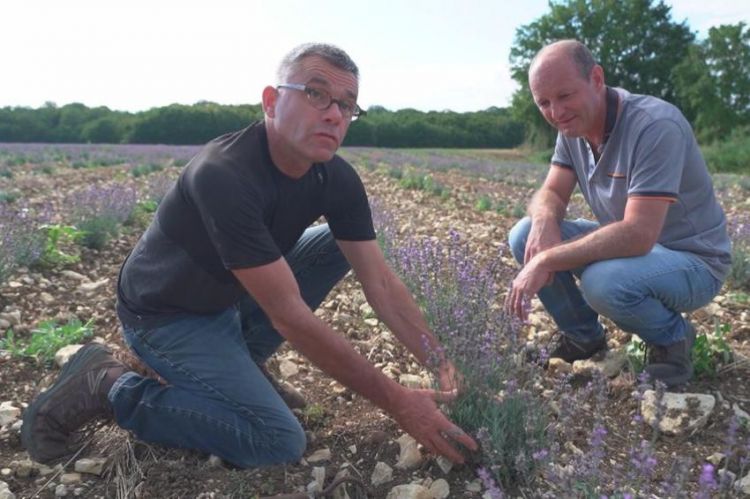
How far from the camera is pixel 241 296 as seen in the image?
2.90 meters

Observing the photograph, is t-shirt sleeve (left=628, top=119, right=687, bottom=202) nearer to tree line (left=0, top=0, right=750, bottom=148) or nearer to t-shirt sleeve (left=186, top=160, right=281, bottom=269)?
t-shirt sleeve (left=186, top=160, right=281, bottom=269)

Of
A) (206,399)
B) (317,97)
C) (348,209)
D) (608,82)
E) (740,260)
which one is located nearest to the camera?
(317,97)

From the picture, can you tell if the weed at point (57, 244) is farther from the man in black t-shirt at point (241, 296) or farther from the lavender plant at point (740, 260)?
the lavender plant at point (740, 260)

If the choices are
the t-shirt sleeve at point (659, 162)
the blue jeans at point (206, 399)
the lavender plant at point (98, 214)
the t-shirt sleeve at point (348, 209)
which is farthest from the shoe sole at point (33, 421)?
the lavender plant at point (98, 214)

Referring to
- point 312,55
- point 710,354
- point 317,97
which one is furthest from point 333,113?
point 710,354

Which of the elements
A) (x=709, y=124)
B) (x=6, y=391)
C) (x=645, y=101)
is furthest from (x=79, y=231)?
(x=709, y=124)

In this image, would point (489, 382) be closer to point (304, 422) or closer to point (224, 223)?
point (304, 422)

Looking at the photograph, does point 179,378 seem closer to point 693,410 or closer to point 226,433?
point 226,433

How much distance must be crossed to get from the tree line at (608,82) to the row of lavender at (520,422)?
39532 millimetres

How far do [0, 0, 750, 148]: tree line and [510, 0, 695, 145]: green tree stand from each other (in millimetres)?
69

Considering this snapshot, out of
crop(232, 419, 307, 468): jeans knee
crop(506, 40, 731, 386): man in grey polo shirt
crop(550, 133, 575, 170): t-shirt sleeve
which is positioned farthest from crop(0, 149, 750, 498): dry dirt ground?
crop(550, 133, 575, 170): t-shirt sleeve

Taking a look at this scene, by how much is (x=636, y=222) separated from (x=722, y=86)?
41.3m

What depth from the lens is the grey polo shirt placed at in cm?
289

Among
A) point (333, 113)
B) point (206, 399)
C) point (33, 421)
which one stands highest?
point (333, 113)
